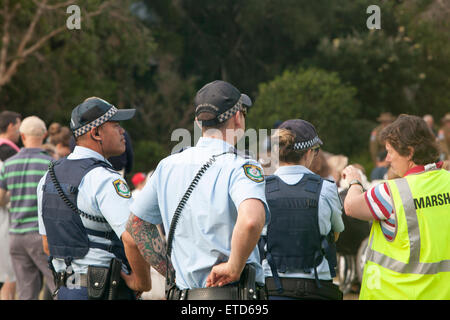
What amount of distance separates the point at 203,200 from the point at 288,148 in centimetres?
134

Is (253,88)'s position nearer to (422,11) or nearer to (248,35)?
(248,35)

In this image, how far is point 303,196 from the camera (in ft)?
14.4

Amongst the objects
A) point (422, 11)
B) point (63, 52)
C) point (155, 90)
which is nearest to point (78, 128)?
point (63, 52)

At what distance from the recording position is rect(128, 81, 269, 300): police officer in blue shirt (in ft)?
10.4

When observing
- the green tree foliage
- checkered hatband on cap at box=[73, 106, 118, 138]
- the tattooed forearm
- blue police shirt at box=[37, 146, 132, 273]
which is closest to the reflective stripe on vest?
the tattooed forearm

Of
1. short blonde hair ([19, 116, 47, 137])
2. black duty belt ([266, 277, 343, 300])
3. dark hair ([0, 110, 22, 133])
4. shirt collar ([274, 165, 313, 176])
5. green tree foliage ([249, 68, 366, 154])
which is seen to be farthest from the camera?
green tree foliage ([249, 68, 366, 154])

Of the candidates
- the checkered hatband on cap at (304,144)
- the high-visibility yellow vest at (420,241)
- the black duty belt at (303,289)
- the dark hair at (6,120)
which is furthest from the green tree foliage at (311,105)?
the high-visibility yellow vest at (420,241)

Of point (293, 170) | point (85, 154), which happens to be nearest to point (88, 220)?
point (85, 154)

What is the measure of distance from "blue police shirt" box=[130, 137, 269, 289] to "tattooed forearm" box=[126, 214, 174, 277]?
0.47 feet

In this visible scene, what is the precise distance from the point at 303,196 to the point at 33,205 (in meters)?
3.14

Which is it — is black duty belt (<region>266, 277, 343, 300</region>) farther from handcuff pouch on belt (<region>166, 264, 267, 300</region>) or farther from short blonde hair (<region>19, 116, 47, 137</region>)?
short blonde hair (<region>19, 116, 47, 137</region>)

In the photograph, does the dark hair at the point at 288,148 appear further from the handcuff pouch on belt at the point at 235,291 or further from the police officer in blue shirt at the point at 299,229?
the handcuff pouch on belt at the point at 235,291

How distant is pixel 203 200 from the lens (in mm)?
3275

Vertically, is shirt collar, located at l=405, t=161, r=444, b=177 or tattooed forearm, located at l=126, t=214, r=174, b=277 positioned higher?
shirt collar, located at l=405, t=161, r=444, b=177
